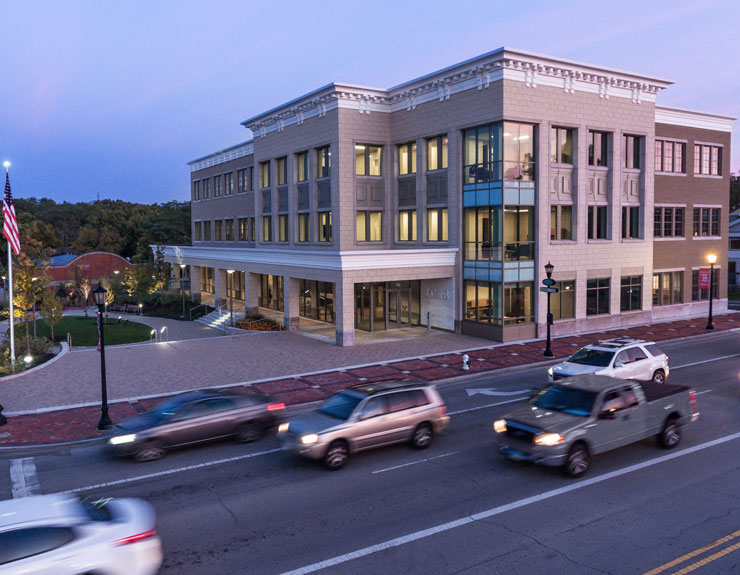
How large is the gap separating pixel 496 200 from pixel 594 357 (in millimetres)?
12840

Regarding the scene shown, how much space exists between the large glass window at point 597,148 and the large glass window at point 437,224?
8.53 m

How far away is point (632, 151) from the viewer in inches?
1388

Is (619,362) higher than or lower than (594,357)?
lower

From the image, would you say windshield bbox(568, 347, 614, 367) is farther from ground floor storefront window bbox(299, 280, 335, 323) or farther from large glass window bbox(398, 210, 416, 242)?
ground floor storefront window bbox(299, 280, 335, 323)

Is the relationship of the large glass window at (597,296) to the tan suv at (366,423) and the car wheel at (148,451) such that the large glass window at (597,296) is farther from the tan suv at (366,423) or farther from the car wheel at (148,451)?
the car wheel at (148,451)

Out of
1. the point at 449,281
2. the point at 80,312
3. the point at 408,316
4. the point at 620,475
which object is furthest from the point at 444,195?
the point at 80,312

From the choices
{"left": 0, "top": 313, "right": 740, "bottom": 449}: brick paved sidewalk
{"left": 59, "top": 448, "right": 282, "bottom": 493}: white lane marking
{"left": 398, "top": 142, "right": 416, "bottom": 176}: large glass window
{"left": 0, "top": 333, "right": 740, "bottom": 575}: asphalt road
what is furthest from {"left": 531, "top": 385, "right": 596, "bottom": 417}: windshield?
{"left": 398, "top": 142, "right": 416, "bottom": 176}: large glass window

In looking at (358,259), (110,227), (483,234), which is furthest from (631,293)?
(110,227)

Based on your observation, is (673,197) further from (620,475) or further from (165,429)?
(165,429)

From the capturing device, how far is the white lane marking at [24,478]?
12609 millimetres

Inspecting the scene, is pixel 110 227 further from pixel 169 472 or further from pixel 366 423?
pixel 366 423

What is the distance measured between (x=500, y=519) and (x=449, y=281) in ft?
75.9

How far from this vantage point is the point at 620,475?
41.6ft

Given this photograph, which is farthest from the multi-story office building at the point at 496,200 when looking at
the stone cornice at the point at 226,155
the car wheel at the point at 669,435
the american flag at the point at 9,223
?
the car wheel at the point at 669,435
